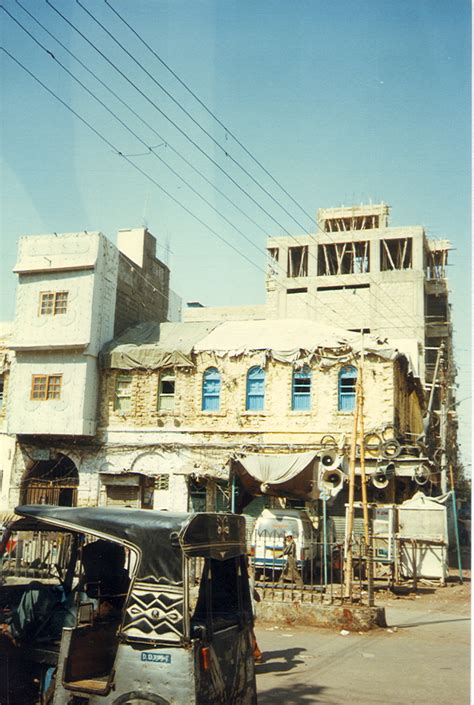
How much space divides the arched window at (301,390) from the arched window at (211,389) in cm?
324

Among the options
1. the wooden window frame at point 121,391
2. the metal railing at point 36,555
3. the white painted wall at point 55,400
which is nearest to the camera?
the metal railing at point 36,555

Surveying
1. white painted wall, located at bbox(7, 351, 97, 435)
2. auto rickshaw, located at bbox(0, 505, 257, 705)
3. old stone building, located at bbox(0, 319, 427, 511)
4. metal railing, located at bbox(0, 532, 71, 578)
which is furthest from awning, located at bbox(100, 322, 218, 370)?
auto rickshaw, located at bbox(0, 505, 257, 705)

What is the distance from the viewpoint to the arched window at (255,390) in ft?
88.8

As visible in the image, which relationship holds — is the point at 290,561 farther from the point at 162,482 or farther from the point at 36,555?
the point at 162,482

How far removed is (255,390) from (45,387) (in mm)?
9277

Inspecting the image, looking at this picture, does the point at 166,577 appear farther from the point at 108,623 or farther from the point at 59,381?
the point at 59,381

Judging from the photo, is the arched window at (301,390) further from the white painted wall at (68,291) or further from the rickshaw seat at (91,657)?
the rickshaw seat at (91,657)

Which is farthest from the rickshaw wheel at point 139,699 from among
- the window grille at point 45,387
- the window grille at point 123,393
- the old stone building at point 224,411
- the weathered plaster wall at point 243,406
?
the window grille at point 45,387

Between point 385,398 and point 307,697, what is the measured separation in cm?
1770

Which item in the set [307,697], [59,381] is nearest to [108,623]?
[307,697]

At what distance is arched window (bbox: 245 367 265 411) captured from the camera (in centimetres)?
2706

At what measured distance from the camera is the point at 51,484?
1152 inches

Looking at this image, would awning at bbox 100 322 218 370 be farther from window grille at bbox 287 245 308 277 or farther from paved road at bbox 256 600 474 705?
window grille at bbox 287 245 308 277

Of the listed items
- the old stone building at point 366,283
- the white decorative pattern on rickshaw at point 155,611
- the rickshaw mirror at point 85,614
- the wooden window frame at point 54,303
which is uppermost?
the old stone building at point 366,283
